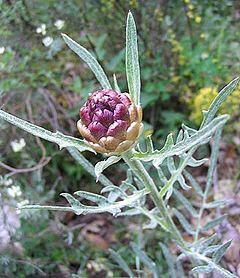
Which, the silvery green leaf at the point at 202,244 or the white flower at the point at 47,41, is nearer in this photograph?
the silvery green leaf at the point at 202,244

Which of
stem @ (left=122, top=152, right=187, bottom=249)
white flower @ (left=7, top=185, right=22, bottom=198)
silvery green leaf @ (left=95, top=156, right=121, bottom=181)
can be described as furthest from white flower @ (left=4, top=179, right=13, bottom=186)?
silvery green leaf @ (left=95, top=156, right=121, bottom=181)

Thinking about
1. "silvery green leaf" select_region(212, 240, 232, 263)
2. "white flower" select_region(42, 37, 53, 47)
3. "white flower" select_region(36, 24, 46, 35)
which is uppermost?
"white flower" select_region(36, 24, 46, 35)

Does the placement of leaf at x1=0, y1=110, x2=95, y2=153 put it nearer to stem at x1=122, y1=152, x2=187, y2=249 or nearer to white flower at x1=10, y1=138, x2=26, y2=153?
stem at x1=122, y1=152, x2=187, y2=249

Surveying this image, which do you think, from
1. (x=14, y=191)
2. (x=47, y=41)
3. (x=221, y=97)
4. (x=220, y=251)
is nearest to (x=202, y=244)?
(x=220, y=251)

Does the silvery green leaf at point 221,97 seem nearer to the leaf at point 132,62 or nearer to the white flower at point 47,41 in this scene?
the leaf at point 132,62

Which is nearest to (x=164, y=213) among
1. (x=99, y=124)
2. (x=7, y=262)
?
(x=99, y=124)

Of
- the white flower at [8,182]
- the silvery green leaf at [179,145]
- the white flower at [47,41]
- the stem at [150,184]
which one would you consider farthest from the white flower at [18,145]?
the silvery green leaf at [179,145]

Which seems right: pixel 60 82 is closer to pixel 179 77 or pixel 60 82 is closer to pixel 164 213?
pixel 179 77

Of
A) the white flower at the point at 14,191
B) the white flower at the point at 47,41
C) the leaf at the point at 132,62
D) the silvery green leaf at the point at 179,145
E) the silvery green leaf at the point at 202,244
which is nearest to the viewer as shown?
the silvery green leaf at the point at 179,145
